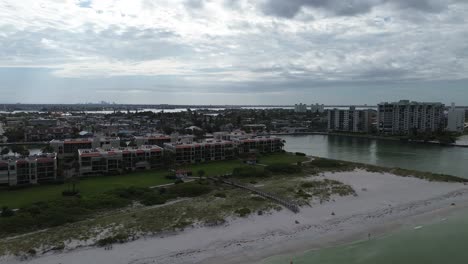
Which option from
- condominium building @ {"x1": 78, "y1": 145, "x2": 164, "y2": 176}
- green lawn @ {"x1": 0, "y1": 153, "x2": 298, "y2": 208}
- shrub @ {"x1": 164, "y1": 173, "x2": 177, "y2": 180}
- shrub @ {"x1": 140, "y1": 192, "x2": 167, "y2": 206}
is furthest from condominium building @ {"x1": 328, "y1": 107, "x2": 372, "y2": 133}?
shrub @ {"x1": 140, "y1": 192, "x2": 167, "y2": 206}

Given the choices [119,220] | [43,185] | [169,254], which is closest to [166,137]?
[43,185]

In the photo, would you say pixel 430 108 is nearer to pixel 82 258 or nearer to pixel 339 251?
pixel 339 251

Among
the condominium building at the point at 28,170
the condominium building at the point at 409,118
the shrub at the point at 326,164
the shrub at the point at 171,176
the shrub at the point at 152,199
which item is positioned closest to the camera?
the shrub at the point at 152,199

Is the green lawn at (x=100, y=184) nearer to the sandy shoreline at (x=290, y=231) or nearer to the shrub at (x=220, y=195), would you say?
the shrub at (x=220, y=195)

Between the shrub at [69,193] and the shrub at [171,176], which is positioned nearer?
the shrub at [69,193]

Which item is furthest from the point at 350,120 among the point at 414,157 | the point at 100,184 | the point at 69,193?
the point at 69,193

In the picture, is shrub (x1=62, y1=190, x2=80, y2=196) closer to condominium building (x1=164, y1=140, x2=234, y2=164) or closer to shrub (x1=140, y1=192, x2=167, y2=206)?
shrub (x1=140, y1=192, x2=167, y2=206)

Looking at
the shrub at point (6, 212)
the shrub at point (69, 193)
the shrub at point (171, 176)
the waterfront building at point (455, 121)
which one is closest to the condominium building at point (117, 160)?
the shrub at point (171, 176)
